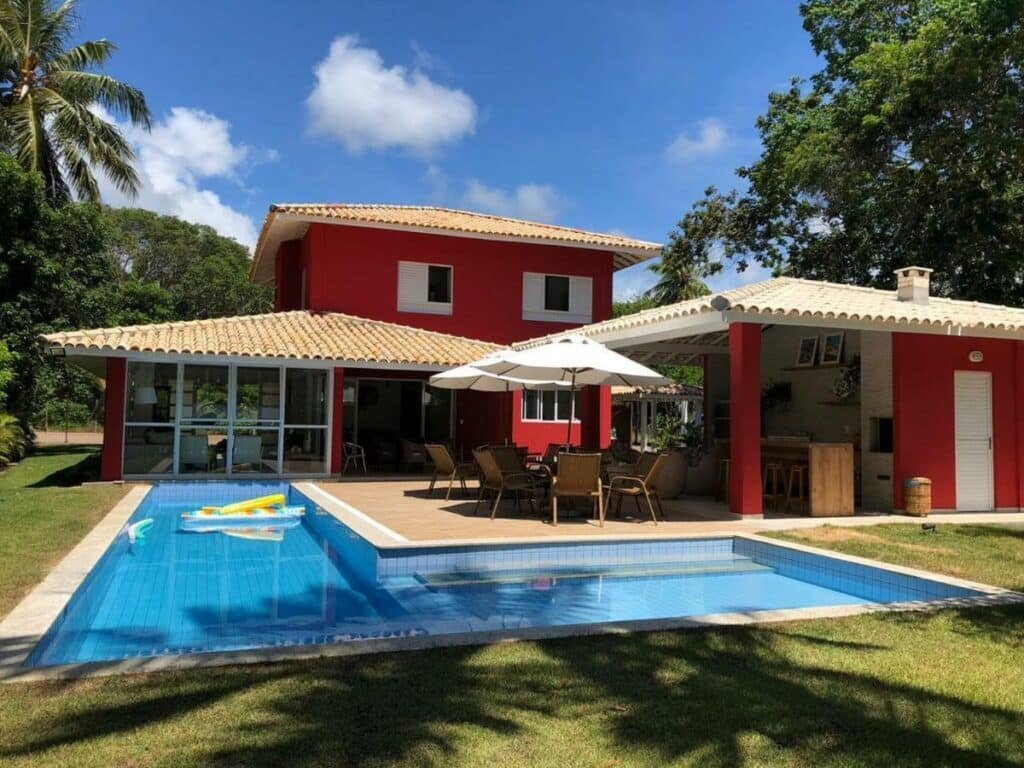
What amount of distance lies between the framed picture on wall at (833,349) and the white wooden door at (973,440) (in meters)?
2.21

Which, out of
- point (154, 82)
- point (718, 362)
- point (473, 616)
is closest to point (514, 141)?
point (154, 82)

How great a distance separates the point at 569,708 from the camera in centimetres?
390

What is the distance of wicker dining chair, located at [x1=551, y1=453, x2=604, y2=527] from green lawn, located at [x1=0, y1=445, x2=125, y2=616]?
5744 mm

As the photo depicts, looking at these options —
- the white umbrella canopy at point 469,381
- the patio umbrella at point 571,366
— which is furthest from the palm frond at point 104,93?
the patio umbrella at point 571,366

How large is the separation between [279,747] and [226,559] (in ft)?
21.6

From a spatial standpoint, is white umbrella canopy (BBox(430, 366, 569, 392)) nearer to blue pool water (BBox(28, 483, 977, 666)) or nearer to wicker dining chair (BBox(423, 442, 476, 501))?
wicker dining chair (BBox(423, 442, 476, 501))

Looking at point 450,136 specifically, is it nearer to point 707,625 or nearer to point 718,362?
point 718,362

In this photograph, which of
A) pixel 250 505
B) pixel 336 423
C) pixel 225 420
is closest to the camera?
pixel 250 505

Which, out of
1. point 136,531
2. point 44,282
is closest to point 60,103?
point 44,282

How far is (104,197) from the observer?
2620 cm

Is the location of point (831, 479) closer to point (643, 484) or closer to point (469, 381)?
point (643, 484)

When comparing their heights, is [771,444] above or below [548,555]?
above

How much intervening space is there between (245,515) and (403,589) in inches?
214

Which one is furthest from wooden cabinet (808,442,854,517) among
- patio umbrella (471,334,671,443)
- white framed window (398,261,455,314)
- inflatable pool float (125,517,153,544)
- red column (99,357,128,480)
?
red column (99,357,128,480)
